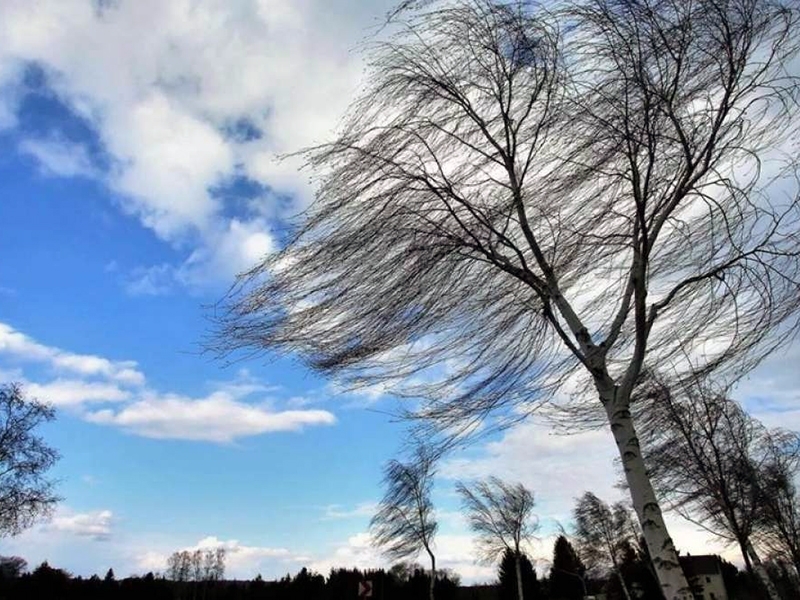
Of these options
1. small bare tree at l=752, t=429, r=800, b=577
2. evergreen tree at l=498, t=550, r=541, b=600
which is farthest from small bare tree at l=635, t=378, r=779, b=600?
evergreen tree at l=498, t=550, r=541, b=600

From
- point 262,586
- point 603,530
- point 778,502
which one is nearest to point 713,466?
point 778,502

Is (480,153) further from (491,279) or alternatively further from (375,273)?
(375,273)

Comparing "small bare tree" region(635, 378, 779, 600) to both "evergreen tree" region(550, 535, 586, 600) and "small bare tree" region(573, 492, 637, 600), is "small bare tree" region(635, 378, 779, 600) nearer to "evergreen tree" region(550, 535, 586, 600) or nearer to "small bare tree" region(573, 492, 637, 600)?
"small bare tree" region(573, 492, 637, 600)

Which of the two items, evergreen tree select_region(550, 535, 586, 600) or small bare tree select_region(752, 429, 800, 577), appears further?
evergreen tree select_region(550, 535, 586, 600)

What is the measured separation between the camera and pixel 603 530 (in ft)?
146

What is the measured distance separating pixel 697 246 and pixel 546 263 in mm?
1359

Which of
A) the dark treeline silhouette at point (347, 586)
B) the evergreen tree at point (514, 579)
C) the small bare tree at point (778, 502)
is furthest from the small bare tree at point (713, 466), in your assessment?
the evergreen tree at point (514, 579)

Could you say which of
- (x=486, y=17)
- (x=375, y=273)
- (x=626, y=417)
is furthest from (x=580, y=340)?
(x=486, y=17)

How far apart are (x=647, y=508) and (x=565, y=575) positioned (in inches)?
2432

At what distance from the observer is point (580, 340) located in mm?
5336

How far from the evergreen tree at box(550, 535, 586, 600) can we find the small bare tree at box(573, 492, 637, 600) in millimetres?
11492

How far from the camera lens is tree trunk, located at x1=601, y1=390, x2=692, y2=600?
435cm

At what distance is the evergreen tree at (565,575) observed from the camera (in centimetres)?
5794

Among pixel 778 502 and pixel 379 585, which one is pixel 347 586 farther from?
pixel 778 502
